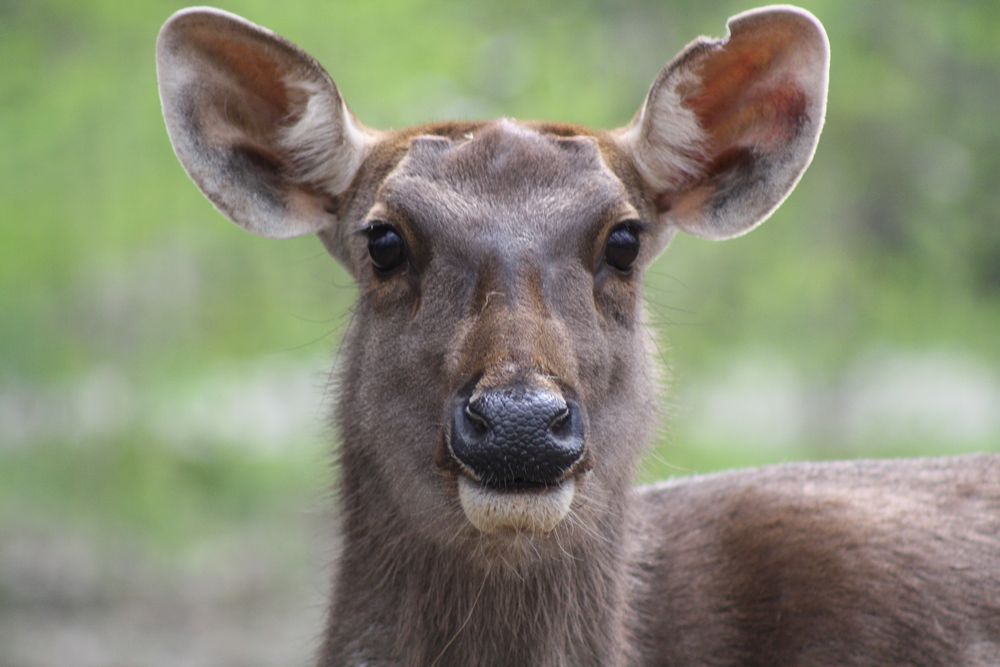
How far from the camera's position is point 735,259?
20000mm

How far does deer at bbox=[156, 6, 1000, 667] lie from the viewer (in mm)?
6039

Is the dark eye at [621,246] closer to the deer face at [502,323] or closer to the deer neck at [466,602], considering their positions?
the deer face at [502,323]

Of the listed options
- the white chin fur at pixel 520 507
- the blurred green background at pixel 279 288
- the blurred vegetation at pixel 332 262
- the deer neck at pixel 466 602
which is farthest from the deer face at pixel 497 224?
the blurred vegetation at pixel 332 262

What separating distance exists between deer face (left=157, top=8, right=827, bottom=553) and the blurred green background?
83.5 inches

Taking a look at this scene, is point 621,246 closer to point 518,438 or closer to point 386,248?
point 386,248

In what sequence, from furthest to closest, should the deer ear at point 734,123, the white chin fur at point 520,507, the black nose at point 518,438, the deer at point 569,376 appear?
the deer ear at point 734,123, the deer at point 569,376, the white chin fur at point 520,507, the black nose at point 518,438

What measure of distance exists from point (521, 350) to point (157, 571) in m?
12.0

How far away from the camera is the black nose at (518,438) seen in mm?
5250

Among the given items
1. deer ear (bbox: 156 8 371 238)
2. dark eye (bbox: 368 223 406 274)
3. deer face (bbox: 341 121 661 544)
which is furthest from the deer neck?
deer ear (bbox: 156 8 371 238)

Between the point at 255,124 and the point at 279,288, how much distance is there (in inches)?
388

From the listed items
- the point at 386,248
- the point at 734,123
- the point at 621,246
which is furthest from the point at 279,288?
the point at 621,246

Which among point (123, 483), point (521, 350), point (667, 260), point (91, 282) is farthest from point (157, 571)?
point (521, 350)

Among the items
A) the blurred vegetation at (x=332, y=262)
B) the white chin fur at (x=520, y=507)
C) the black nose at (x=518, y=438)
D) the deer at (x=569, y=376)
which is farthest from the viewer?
the blurred vegetation at (x=332, y=262)

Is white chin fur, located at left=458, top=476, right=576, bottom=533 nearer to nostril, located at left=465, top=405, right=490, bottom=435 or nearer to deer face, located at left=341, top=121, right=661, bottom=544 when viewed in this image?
deer face, located at left=341, top=121, right=661, bottom=544
